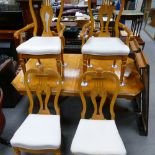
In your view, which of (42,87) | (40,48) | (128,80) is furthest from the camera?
(128,80)

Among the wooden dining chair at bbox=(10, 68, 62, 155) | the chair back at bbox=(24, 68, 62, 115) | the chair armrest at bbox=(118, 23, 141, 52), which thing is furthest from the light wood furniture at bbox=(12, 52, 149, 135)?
the wooden dining chair at bbox=(10, 68, 62, 155)

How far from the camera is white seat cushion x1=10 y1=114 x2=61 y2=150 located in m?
1.58

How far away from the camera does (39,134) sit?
1.66m

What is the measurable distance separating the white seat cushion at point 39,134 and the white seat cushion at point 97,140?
0.18m

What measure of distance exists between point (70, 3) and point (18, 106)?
3245mm

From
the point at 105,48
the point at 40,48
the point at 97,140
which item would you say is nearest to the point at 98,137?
the point at 97,140

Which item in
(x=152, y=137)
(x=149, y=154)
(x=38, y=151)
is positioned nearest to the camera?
(x=38, y=151)

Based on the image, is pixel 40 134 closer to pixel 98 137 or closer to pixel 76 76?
pixel 98 137

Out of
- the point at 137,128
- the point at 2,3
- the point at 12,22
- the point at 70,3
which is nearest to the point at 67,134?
the point at 137,128

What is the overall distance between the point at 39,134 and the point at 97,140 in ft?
1.62

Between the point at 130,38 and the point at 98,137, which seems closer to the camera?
the point at 98,137

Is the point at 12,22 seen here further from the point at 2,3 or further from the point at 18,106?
the point at 18,106

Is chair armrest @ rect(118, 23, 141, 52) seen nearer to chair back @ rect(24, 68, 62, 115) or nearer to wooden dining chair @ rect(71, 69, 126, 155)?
wooden dining chair @ rect(71, 69, 126, 155)

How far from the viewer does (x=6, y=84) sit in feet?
→ 8.29
